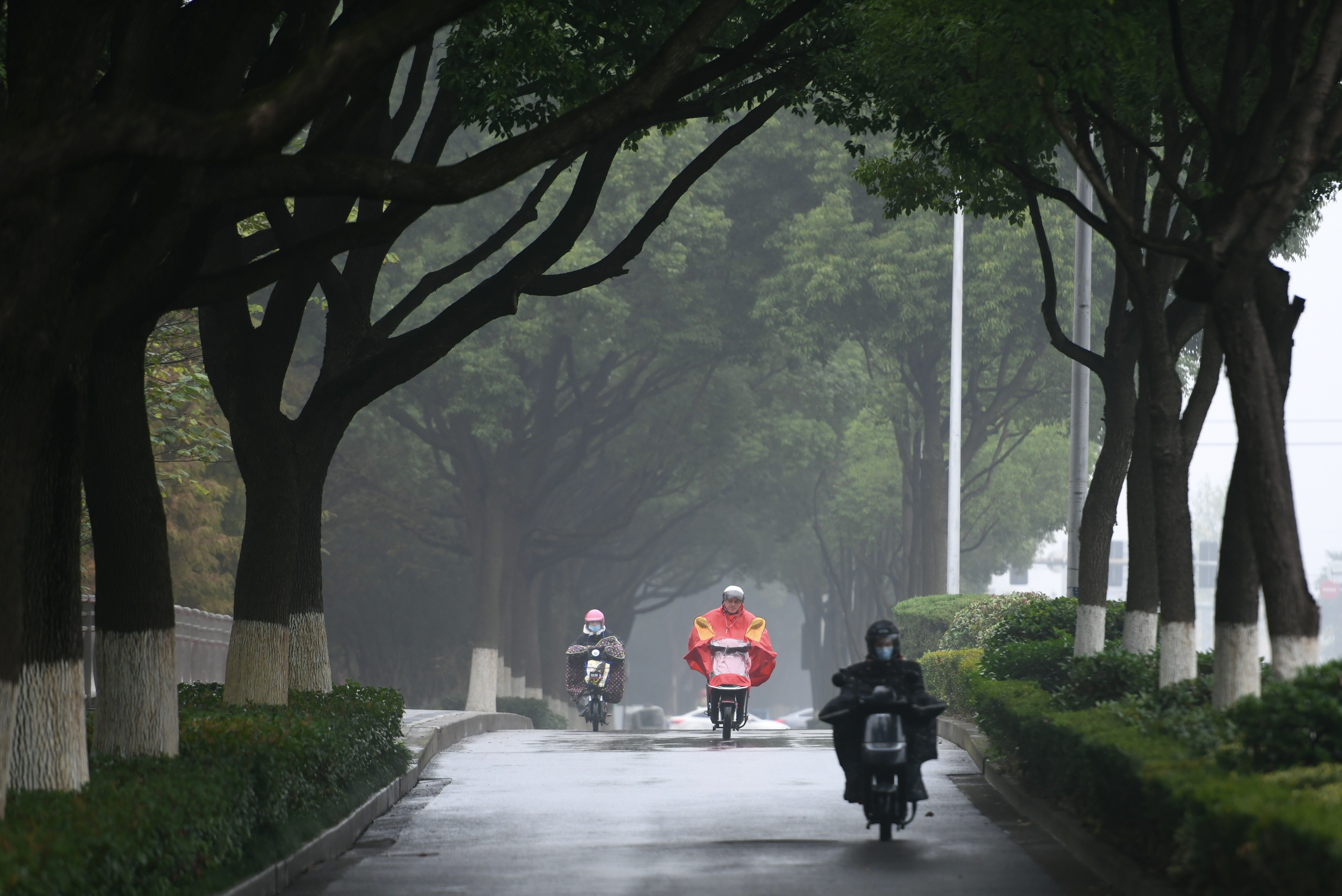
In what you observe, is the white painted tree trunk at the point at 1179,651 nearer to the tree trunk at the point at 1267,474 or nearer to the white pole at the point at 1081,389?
the tree trunk at the point at 1267,474

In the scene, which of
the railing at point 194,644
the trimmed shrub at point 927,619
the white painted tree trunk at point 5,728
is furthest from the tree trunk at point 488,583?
the white painted tree trunk at point 5,728

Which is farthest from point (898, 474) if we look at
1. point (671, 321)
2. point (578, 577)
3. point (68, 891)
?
point (68, 891)

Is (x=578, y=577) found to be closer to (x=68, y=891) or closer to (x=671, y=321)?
(x=671, y=321)

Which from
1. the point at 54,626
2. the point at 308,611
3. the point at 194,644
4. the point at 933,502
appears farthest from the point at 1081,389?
the point at 933,502

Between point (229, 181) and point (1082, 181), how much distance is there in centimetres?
Result: 1293

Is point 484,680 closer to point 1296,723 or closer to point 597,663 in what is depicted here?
point 597,663

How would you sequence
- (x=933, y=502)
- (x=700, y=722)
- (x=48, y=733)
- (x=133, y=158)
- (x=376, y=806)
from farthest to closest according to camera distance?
(x=700, y=722) < (x=933, y=502) < (x=376, y=806) < (x=48, y=733) < (x=133, y=158)

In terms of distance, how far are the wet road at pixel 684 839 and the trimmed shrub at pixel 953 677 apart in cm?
254

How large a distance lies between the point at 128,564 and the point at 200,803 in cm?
229

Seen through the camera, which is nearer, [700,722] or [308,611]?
[308,611]

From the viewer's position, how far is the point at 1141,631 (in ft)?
46.2

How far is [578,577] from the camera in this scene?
154ft

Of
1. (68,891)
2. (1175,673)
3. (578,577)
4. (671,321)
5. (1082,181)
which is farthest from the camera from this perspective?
(578,577)

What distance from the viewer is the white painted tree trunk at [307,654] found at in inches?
590
